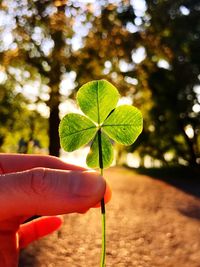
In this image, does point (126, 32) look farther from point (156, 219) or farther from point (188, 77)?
point (156, 219)

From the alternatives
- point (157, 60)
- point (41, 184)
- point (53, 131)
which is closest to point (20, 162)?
point (41, 184)

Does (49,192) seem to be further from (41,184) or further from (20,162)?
(20,162)

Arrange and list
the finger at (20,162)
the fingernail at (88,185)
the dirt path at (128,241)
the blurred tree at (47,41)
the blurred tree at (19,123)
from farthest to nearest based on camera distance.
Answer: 1. the blurred tree at (19,123)
2. the blurred tree at (47,41)
3. the dirt path at (128,241)
4. the finger at (20,162)
5. the fingernail at (88,185)

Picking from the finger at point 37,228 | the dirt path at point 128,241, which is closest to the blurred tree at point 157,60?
the dirt path at point 128,241

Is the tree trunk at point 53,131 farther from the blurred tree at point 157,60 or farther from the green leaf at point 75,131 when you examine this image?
the green leaf at point 75,131

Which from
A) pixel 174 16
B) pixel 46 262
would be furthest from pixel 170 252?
pixel 174 16

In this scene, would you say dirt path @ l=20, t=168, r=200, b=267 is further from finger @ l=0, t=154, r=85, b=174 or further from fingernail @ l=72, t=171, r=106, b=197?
fingernail @ l=72, t=171, r=106, b=197
